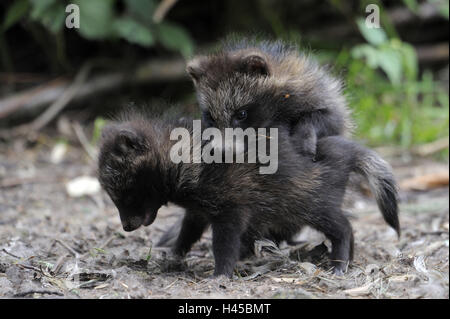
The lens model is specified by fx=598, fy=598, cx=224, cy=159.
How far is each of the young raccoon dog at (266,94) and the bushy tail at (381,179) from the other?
43 cm

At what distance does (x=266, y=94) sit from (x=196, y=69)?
0.73 metres

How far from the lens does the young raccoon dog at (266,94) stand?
5.20 m

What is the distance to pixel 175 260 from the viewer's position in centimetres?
507

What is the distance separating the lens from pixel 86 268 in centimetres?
447

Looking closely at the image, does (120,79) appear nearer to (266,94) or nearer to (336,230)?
(266,94)

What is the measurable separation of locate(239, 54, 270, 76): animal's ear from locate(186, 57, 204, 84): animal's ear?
1.38 feet

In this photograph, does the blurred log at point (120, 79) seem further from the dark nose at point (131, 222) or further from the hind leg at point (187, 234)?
the dark nose at point (131, 222)

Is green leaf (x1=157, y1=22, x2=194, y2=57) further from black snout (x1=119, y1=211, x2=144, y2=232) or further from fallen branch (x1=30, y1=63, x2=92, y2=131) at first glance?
black snout (x1=119, y1=211, x2=144, y2=232)

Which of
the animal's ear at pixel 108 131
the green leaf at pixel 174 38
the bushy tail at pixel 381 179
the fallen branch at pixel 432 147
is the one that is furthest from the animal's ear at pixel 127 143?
the fallen branch at pixel 432 147

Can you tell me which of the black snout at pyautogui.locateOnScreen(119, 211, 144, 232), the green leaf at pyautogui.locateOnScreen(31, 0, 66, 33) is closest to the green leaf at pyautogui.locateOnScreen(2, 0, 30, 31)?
the green leaf at pyautogui.locateOnScreen(31, 0, 66, 33)

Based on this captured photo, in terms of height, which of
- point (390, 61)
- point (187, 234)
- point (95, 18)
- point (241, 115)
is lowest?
point (187, 234)

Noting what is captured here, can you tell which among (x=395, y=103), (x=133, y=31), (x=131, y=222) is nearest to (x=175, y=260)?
(x=131, y=222)

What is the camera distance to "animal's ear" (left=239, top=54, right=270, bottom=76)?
17.4ft

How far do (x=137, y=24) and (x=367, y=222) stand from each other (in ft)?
15.4
